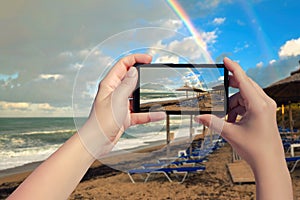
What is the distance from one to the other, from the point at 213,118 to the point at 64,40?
42.3 m

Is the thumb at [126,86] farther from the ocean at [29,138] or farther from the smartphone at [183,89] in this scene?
the ocean at [29,138]

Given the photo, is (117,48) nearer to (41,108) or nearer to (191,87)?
(191,87)

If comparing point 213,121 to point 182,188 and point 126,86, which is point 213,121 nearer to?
point 126,86

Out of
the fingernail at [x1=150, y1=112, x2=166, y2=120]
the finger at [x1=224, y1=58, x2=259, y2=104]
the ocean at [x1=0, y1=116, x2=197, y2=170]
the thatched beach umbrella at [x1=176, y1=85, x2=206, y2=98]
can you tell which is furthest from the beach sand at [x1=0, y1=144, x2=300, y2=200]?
the ocean at [x1=0, y1=116, x2=197, y2=170]

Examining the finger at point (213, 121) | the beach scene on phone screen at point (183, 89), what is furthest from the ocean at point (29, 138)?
the finger at point (213, 121)

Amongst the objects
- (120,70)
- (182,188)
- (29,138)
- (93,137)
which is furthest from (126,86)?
(29,138)

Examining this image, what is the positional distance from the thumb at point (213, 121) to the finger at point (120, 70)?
0.18 meters

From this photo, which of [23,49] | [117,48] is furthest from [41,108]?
[117,48]

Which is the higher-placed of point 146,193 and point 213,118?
point 213,118

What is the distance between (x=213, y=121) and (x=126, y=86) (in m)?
0.20

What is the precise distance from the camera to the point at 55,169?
57 centimetres

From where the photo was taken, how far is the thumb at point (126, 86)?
708 mm

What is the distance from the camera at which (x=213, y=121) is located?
75cm

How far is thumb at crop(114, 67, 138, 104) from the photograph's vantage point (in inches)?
27.9
